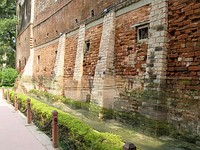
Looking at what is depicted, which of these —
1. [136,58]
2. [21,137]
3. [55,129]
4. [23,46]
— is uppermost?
[23,46]

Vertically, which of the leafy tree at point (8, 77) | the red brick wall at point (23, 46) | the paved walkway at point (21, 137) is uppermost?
the red brick wall at point (23, 46)

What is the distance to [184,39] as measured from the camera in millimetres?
6492

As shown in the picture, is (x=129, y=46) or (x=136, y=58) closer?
(x=136, y=58)

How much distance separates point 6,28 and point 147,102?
27714 mm

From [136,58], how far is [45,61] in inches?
467

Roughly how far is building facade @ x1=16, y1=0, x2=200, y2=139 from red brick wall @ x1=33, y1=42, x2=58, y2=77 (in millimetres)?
1939

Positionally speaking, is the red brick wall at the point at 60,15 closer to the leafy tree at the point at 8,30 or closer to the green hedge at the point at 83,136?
the green hedge at the point at 83,136

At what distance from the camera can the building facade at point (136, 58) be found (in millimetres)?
6355

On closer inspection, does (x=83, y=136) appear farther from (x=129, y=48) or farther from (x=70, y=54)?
(x=70, y=54)

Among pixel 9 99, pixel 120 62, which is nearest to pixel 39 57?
pixel 9 99

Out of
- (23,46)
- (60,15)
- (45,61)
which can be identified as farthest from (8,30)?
(60,15)

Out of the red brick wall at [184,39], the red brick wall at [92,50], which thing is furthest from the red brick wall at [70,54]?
the red brick wall at [184,39]

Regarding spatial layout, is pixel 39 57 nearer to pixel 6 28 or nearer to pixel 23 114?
pixel 23 114

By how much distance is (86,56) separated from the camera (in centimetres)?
1205
